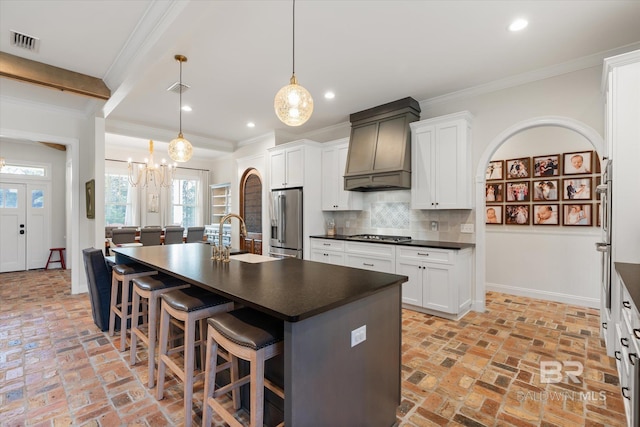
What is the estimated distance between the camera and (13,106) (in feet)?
13.7

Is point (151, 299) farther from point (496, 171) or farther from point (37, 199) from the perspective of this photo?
point (37, 199)

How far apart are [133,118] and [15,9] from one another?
286 centimetres

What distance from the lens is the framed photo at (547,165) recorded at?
4.33 m

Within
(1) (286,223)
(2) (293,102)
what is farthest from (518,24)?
(1) (286,223)

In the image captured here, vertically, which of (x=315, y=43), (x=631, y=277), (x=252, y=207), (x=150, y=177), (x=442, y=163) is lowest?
(x=631, y=277)

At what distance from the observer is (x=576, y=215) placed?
4.15 meters

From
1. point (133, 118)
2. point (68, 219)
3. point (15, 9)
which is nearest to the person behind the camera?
point (15, 9)

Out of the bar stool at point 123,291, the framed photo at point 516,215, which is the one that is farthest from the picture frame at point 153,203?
the framed photo at point 516,215

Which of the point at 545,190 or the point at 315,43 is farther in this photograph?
the point at 545,190

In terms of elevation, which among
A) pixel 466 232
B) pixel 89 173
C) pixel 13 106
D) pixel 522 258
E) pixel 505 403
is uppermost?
pixel 13 106

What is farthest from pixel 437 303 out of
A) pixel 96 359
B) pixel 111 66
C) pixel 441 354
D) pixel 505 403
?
pixel 111 66

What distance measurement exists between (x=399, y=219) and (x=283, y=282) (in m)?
3.15

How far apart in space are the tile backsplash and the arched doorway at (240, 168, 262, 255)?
1.59 m

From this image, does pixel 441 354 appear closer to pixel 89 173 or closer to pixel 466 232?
pixel 466 232
